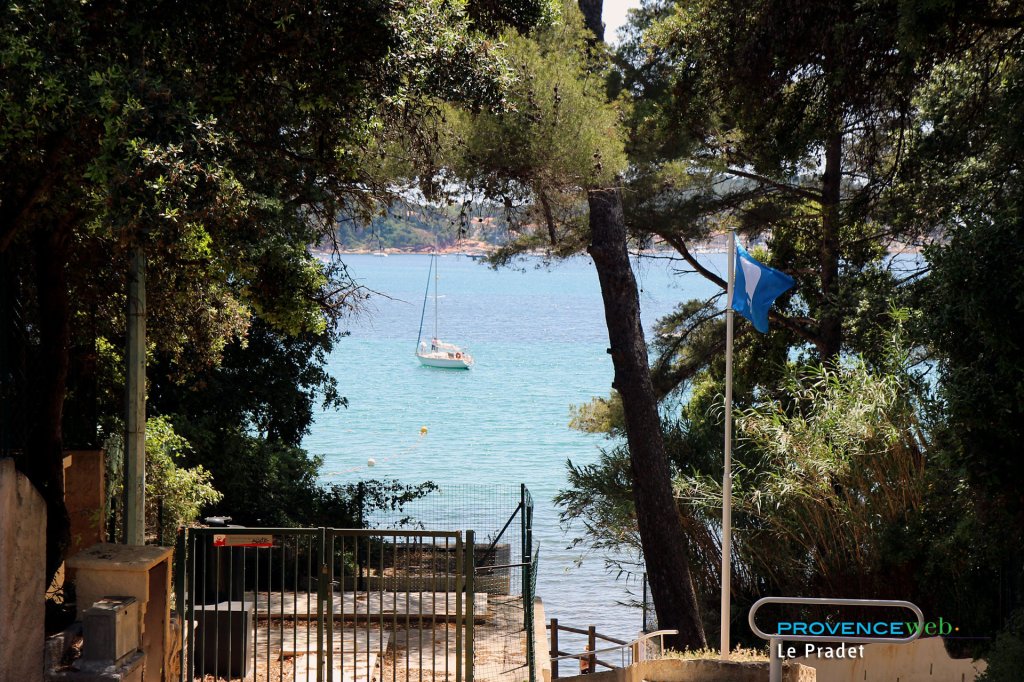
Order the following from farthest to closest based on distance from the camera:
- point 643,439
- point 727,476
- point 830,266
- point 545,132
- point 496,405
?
point 496,405 → point 830,266 → point 643,439 → point 545,132 → point 727,476

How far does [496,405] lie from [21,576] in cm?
6338

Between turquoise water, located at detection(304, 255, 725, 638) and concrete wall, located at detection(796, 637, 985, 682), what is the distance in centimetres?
845

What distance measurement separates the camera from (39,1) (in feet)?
18.8

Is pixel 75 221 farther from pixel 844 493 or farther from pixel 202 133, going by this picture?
pixel 844 493

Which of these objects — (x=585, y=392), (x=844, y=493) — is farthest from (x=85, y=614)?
(x=585, y=392)

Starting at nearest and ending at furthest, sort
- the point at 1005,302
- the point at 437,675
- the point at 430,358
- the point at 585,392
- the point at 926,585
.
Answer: the point at 1005,302, the point at 437,675, the point at 926,585, the point at 585,392, the point at 430,358

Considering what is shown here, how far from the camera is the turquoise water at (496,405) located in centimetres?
2856

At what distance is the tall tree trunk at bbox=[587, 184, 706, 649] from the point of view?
567 inches

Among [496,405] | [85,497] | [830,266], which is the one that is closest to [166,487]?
[85,497]

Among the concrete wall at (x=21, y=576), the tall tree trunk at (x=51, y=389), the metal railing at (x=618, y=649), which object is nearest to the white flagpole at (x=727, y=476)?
the metal railing at (x=618, y=649)

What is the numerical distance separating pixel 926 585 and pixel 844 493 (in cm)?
147

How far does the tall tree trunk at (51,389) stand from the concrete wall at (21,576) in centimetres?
97

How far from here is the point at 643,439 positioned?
14.8m

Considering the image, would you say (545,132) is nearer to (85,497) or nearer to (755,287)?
(755,287)
